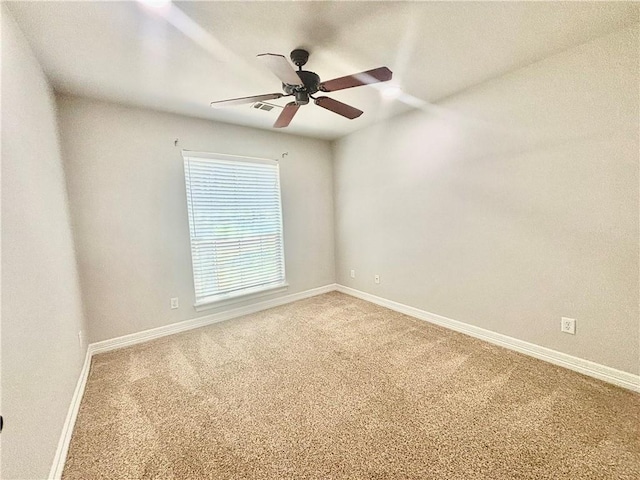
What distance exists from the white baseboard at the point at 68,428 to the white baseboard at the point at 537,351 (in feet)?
10.5

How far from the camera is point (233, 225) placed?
11.4 feet

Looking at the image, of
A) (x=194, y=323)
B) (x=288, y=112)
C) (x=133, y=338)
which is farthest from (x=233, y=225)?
(x=288, y=112)

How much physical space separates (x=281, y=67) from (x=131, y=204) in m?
2.22

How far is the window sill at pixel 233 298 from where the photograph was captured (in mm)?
3279

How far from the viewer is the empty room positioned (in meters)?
1.45

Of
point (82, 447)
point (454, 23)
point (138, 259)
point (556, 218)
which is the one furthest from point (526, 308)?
point (138, 259)

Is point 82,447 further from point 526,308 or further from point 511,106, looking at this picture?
point 511,106

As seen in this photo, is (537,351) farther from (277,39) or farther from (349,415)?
(277,39)

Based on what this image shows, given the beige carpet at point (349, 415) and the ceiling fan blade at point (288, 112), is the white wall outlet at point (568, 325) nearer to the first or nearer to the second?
the beige carpet at point (349, 415)

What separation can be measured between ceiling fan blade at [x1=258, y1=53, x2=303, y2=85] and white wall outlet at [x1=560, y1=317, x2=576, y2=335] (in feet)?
8.97

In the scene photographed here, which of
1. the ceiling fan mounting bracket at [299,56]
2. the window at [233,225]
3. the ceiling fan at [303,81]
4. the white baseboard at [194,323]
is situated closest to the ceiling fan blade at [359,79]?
the ceiling fan at [303,81]

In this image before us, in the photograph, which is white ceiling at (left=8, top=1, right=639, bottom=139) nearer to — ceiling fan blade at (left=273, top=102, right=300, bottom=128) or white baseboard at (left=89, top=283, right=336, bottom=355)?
ceiling fan blade at (left=273, top=102, right=300, bottom=128)

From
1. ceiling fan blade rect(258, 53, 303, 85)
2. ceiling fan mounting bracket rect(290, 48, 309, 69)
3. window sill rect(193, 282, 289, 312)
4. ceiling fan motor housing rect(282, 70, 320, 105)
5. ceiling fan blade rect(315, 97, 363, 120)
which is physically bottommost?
window sill rect(193, 282, 289, 312)

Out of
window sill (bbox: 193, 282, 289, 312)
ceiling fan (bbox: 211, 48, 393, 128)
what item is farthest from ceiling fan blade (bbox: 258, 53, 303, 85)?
window sill (bbox: 193, 282, 289, 312)
